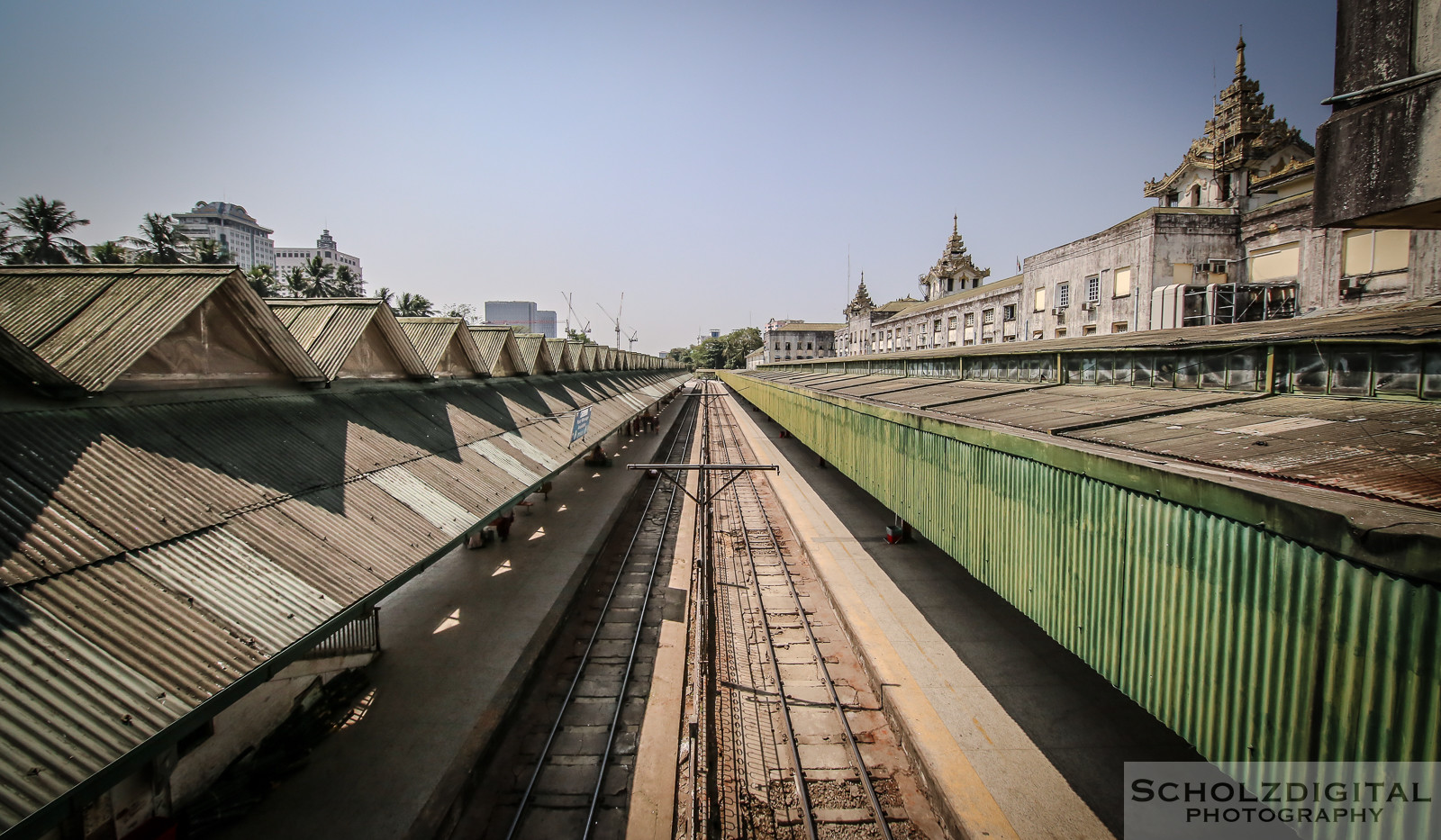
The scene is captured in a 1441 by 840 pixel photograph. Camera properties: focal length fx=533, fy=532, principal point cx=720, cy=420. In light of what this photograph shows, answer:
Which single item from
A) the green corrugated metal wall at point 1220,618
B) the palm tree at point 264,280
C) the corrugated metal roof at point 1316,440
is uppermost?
the palm tree at point 264,280

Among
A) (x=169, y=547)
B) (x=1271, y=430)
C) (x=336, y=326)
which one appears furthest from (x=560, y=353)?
(x=1271, y=430)

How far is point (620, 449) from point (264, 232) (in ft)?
685

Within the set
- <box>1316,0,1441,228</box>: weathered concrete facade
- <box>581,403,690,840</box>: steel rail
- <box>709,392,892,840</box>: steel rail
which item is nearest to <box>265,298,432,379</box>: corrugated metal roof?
<box>581,403,690,840</box>: steel rail

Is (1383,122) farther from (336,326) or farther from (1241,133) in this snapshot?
(1241,133)

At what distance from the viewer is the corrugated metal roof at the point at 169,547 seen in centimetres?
305

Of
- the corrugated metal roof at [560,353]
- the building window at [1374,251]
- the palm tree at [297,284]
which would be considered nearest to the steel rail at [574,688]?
the corrugated metal roof at [560,353]

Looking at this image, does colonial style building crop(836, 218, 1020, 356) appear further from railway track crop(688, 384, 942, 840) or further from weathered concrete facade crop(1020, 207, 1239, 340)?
railway track crop(688, 384, 942, 840)

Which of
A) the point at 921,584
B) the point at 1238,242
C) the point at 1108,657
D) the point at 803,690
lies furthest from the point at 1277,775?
the point at 1238,242

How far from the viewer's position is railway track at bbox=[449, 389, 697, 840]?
5879mm

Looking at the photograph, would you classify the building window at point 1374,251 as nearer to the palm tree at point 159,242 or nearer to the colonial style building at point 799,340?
the palm tree at point 159,242

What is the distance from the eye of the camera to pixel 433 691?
7.62 metres

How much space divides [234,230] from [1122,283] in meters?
216

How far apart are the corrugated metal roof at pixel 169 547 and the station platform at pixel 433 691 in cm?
251

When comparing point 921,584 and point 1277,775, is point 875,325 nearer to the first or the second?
point 921,584
